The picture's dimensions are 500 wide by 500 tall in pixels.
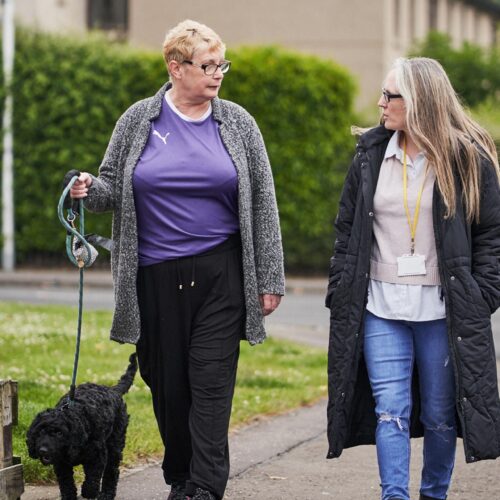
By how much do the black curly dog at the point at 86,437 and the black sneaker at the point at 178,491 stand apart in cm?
28

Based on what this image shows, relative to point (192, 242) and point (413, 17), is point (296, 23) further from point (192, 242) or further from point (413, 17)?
point (192, 242)

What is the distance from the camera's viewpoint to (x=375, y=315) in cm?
470

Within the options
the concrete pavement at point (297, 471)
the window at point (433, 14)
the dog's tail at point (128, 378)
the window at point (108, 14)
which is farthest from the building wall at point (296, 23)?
the dog's tail at point (128, 378)

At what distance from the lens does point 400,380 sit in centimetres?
469

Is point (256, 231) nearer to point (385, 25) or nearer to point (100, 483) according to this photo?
point (100, 483)

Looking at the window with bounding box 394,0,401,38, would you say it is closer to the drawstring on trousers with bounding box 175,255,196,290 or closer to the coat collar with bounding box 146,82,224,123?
the coat collar with bounding box 146,82,224,123

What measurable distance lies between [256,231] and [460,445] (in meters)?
2.49

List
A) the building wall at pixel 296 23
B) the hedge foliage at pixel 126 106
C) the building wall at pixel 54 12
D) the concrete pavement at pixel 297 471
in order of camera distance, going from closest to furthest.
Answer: the concrete pavement at pixel 297 471, the hedge foliage at pixel 126 106, the building wall at pixel 54 12, the building wall at pixel 296 23

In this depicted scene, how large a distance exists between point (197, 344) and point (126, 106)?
15845 millimetres

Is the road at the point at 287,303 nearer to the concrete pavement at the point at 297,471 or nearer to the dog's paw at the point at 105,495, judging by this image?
the concrete pavement at the point at 297,471

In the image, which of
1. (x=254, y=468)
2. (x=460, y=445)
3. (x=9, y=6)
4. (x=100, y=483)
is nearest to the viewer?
(x=100, y=483)

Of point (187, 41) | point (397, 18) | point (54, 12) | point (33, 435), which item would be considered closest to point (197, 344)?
point (33, 435)

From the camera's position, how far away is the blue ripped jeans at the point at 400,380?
184 inches

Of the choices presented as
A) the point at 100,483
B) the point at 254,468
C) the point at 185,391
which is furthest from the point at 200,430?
the point at 254,468
